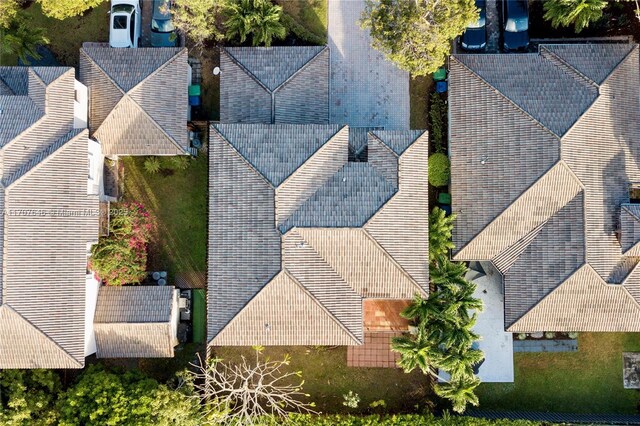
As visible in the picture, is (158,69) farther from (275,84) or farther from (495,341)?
(495,341)

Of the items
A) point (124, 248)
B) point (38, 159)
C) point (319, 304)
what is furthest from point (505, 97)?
point (38, 159)

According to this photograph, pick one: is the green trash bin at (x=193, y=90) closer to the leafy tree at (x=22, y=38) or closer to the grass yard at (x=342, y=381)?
the leafy tree at (x=22, y=38)

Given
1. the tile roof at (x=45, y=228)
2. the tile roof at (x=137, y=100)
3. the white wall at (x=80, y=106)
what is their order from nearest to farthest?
the tile roof at (x=45, y=228) → the white wall at (x=80, y=106) → the tile roof at (x=137, y=100)

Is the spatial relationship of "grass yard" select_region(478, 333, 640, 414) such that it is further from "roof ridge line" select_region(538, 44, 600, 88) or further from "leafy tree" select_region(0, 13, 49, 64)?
"leafy tree" select_region(0, 13, 49, 64)

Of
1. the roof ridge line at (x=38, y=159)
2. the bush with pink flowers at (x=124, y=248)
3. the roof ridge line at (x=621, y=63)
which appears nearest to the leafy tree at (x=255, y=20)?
the roof ridge line at (x=38, y=159)

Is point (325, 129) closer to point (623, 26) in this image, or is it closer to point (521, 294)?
point (521, 294)

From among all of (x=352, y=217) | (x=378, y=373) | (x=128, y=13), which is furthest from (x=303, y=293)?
(x=128, y=13)
